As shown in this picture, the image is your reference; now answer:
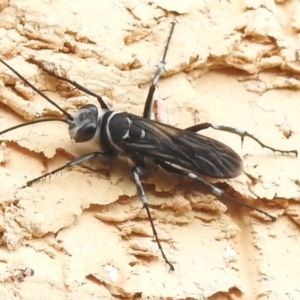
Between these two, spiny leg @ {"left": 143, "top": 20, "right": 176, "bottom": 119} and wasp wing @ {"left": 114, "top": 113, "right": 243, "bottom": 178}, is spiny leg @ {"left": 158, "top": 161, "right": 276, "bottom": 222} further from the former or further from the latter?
spiny leg @ {"left": 143, "top": 20, "right": 176, "bottom": 119}

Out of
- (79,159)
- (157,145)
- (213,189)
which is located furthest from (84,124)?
(213,189)

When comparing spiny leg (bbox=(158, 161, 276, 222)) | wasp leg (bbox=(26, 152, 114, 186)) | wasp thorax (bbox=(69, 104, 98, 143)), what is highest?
wasp thorax (bbox=(69, 104, 98, 143))

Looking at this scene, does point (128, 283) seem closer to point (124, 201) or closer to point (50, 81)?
point (124, 201)

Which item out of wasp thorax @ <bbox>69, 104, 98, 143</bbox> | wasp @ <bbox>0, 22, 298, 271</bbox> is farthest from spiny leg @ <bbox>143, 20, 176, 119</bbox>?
wasp thorax @ <bbox>69, 104, 98, 143</bbox>

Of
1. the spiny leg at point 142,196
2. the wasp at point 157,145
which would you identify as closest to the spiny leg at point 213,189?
the wasp at point 157,145

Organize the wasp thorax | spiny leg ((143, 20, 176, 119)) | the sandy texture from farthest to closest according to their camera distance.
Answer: spiny leg ((143, 20, 176, 119)), the wasp thorax, the sandy texture

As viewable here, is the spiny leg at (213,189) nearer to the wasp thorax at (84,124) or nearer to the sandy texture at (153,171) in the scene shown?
the sandy texture at (153,171)

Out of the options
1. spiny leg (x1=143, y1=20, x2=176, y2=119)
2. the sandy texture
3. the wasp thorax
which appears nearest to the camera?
the sandy texture
